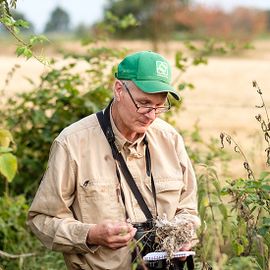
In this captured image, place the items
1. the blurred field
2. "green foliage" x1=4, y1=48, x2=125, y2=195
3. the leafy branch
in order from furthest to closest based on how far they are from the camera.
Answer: the blurred field → "green foliage" x1=4, y1=48, x2=125, y2=195 → the leafy branch

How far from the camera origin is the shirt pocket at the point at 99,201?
11.6 ft

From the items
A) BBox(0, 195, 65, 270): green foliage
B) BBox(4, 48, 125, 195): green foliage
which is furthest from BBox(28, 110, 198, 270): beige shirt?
BBox(4, 48, 125, 195): green foliage

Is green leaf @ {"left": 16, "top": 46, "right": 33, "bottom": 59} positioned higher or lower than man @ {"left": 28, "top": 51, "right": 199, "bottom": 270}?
higher

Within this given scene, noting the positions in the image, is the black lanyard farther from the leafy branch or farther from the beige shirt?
the leafy branch

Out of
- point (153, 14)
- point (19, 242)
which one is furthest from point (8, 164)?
point (153, 14)

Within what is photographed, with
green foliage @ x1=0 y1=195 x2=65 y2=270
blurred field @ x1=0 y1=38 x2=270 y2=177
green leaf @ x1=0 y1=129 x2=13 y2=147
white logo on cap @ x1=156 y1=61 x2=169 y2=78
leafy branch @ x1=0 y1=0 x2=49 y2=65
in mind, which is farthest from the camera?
blurred field @ x1=0 y1=38 x2=270 y2=177

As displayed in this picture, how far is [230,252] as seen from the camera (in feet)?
14.8

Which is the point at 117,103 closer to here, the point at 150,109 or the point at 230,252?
the point at 150,109

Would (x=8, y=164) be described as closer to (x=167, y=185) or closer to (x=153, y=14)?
Result: (x=167, y=185)

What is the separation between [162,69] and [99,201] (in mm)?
638

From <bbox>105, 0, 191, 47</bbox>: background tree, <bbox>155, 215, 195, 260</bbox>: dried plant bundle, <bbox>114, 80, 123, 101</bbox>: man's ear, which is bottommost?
<bbox>155, 215, 195, 260</bbox>: dried plant bundle

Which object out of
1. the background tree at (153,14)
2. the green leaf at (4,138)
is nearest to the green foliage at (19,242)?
the green leaf at (4,138)

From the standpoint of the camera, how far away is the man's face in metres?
3.51

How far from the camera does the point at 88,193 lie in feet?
11.6
